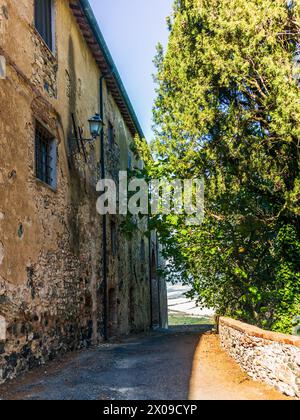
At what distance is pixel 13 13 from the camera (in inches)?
245

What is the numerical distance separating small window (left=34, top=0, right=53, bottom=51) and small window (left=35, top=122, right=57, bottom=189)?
5.89 feet

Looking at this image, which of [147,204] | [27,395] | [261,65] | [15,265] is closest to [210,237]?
[147,204]

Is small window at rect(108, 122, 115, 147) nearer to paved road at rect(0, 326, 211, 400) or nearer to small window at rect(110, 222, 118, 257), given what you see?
small window at rect(110, 222, 118, 257)

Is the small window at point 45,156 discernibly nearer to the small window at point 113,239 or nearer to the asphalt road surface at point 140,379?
the asphalt road surface at point 140,379

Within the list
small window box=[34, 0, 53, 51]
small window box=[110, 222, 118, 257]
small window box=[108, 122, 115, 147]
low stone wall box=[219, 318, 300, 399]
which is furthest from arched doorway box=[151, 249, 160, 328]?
small window box=[34, 0, 53, 51]

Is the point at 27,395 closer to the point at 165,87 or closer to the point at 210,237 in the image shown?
the point at 210,237

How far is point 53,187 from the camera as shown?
7.52 m

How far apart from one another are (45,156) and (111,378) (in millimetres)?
3913

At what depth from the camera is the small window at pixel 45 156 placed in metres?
7.13

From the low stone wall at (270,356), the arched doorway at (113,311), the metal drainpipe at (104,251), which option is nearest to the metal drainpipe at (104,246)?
the metal drainpipe at (104,251)

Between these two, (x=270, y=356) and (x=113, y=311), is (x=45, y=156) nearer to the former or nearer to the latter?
(x=270, y=356)

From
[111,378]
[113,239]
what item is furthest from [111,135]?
[111,378]

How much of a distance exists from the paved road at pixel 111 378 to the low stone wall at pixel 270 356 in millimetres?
865

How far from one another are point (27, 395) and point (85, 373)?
132cm
